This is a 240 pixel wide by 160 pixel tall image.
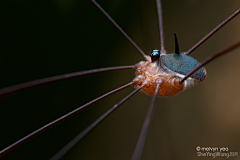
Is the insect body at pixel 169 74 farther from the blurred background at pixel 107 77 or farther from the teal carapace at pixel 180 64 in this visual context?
the blurred background at pixel 107 77

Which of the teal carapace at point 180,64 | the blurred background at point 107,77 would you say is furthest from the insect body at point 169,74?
the blurred background at point 107,77

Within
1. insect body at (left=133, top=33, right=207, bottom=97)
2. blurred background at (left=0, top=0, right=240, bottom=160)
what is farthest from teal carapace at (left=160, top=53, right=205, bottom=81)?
blurred background at (left=0, top=0, right=240, bottom=160)

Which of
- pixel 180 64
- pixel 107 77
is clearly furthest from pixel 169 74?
pixel 107 77

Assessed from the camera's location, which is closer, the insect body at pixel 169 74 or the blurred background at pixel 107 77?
the insect body at pixel 169 74

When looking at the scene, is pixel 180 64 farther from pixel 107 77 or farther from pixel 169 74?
pixel 107 77

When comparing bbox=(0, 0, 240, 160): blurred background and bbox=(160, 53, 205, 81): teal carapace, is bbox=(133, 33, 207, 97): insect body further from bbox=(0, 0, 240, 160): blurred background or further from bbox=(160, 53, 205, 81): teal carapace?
bbox=(0, 0, 240, 160): blurred background
